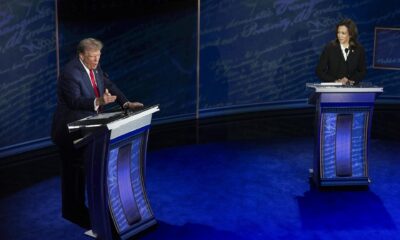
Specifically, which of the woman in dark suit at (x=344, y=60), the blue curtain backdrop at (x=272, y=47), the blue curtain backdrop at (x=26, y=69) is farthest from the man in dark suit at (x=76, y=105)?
the blue curtain backdrop at (x=272, y=47)

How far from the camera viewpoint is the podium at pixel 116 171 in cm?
354

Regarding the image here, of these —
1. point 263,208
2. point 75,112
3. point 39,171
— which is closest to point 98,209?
point 75,112

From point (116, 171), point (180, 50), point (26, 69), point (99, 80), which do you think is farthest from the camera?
point (180, 50)

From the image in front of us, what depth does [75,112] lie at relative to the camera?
13.1 feet

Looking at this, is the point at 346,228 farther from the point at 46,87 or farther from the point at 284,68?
the point at 284,68

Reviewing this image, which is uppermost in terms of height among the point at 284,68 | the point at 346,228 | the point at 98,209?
the point at 284,68

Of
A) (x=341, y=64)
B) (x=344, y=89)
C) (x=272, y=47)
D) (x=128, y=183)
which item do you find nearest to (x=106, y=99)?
(x=128, y=183)

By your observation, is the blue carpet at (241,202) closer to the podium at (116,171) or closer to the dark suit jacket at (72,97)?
the podium at (116,171)

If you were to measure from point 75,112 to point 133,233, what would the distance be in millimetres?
931

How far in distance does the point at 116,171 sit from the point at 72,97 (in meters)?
0.58

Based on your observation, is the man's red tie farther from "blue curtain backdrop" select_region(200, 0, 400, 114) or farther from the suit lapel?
"blue curtain backdrop" select_region(200, 0, 400, 114)

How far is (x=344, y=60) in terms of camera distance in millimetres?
5383

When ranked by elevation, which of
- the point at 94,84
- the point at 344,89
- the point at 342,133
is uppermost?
the point at 94,84

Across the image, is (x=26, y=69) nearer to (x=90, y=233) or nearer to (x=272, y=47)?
(x=90, y=233)
